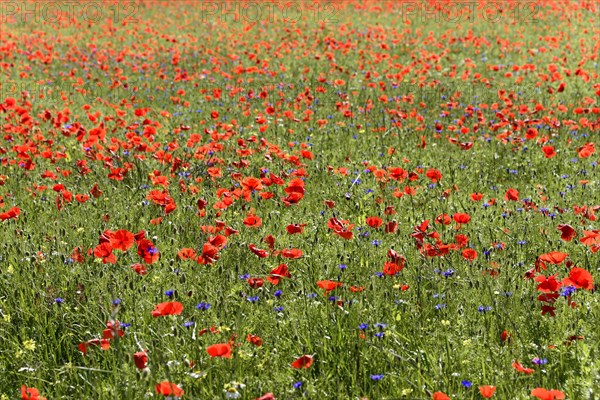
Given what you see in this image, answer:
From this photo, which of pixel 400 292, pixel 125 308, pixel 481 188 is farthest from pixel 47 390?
pixel 481 188

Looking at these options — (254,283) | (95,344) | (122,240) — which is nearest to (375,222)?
(254,283)

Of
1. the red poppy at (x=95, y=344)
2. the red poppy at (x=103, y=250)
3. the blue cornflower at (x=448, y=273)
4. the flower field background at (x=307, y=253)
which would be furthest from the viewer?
the blue cornflower at (x=448, y=273)

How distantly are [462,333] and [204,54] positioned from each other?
11206 millimetres

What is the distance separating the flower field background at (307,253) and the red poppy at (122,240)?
0.04 ft

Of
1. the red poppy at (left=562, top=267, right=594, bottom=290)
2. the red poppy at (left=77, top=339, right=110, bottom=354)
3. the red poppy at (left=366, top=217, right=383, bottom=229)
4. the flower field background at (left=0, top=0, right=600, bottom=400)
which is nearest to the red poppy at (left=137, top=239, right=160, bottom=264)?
the flower field background at (left=0, top=0, right=600, bottom=400)

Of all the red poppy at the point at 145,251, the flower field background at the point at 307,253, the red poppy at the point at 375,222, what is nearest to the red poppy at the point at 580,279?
the flower field background at the point at 307,253

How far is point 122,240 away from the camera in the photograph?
345 centimetres

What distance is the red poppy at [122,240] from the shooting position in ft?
11.2

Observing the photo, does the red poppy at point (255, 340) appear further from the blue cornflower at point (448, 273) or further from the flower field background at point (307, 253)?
the blue cornflower at point (448, 273)

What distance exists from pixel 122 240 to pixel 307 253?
1.30m

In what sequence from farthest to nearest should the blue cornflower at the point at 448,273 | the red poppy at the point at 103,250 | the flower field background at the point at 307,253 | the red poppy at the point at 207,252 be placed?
the blue cornflower at the point at 448,273 → the red poppy at the point at 207,252 → the red poppy at the point at 103,250 → the flower field background at the point at 307,253

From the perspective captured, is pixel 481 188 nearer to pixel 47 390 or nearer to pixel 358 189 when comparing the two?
pixel 358 189

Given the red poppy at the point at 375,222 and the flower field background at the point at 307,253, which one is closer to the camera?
the flower field background at the point at 307,253

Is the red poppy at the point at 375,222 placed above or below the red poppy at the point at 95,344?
above
